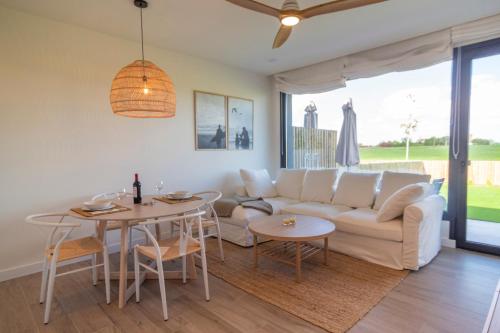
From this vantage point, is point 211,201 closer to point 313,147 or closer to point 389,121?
point 313,147

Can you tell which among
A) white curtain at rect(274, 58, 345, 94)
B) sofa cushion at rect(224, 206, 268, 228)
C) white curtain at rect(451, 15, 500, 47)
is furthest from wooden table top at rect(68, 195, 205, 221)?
white curtain at rect(451, 15, 500, 47)

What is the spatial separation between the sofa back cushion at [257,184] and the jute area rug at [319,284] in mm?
1239

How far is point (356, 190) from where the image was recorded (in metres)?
3.72

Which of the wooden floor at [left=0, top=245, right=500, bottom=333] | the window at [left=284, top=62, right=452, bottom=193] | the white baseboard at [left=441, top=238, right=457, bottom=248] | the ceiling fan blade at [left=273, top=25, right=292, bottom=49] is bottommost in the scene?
the wooden floor at [left=0, top=245, right=500, bottom=333]

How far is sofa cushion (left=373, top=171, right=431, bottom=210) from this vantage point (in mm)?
3305

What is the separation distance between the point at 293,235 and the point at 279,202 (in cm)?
154

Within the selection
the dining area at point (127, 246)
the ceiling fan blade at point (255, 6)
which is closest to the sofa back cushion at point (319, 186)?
the dining area at point (127, 246)

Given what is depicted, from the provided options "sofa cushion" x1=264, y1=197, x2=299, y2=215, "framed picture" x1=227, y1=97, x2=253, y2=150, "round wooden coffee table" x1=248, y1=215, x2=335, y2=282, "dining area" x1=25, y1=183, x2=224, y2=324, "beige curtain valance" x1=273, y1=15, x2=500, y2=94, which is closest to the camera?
"dining area" x1=25, y1=183, x2=224, y2=324

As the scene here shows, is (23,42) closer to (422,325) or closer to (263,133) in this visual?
(263,133)

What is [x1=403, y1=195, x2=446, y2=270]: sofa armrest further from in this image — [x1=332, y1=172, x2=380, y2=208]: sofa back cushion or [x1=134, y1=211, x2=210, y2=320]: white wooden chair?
[x1=134, y1=211, x2=210, y2=320]: white wooden chair

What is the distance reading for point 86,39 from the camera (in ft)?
10.3

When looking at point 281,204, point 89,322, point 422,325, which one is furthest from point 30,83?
point 422,325

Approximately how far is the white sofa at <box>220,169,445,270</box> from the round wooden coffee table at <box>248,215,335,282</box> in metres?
0.33

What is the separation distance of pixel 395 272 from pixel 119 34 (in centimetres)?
410
